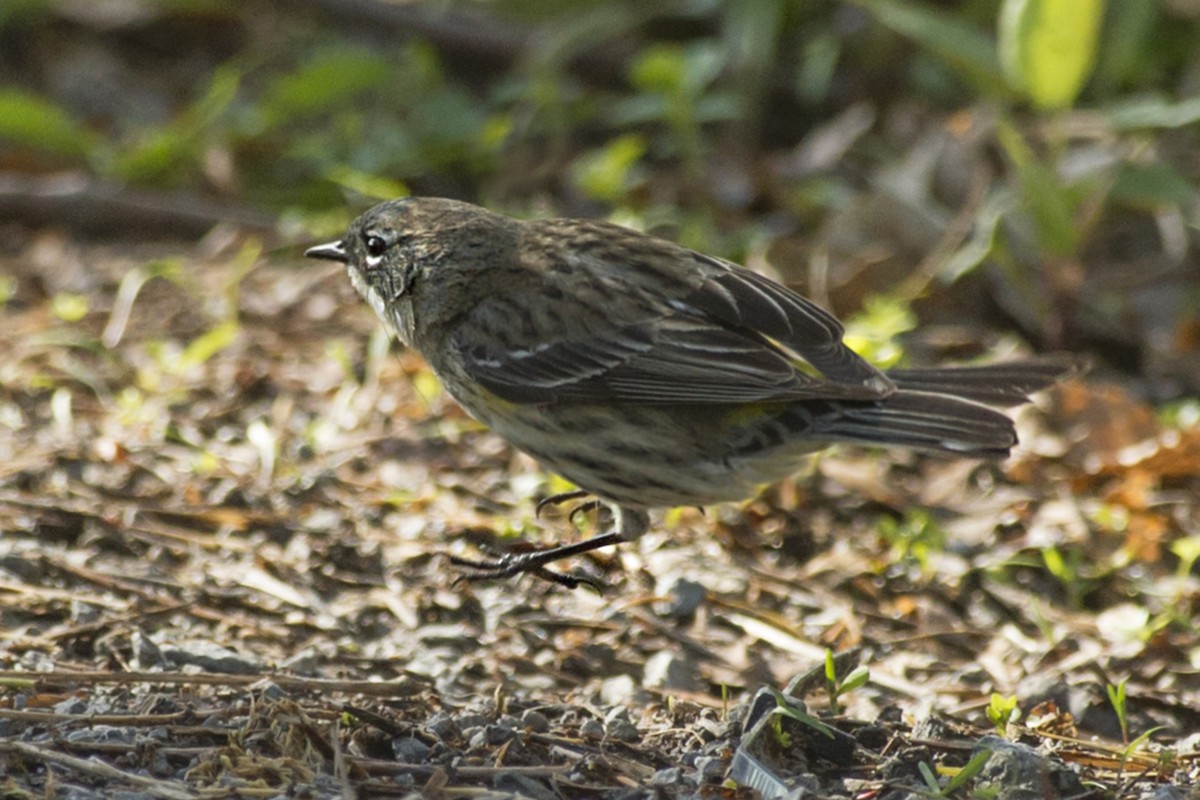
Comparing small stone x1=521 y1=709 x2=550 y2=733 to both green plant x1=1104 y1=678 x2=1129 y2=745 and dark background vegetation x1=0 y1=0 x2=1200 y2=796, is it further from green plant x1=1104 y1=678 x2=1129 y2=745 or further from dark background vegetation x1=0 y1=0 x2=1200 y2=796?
green plant x1=1104 y1=678 x2=1129 y2=745

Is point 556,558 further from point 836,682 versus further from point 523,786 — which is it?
point 523,786

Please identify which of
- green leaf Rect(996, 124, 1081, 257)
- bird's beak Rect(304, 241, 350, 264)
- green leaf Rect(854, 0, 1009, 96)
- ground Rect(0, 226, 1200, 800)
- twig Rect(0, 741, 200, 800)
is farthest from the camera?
green leaf Rect(854, 0, 1009, 96)

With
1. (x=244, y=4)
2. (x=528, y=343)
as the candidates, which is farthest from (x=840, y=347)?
(x=244, y=4)

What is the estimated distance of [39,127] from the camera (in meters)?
7.58

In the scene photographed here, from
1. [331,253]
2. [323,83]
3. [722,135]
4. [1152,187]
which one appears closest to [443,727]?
[331,253]

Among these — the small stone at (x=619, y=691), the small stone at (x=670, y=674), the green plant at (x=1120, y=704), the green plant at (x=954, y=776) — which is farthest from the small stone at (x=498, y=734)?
the green plant at (x=1120, y=704)

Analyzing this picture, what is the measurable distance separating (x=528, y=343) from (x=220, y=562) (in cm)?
114

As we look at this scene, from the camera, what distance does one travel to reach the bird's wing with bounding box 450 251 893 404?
4488mm

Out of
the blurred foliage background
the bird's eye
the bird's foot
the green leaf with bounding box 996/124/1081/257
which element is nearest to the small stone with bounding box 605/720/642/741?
the bird's foot

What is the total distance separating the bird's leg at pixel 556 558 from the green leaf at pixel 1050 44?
2582 mm

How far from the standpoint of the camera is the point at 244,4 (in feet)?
29.7

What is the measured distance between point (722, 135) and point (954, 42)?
1879 millimetres

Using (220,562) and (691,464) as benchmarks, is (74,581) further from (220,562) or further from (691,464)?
(691,464)

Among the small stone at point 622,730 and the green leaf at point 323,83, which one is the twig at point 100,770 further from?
the green leaf at point 323,83
